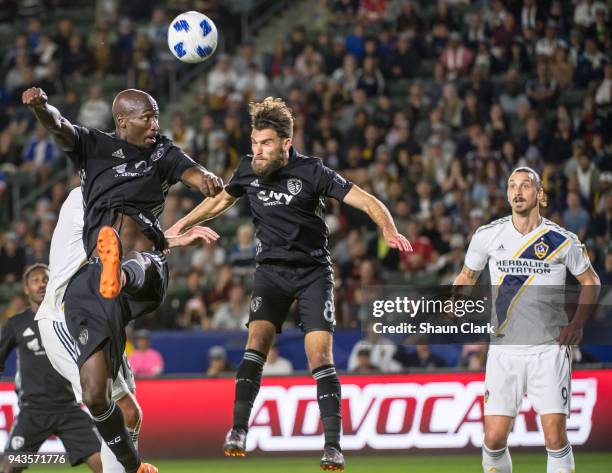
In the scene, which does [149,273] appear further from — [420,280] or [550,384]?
[420,280]

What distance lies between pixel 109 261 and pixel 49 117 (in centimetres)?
105

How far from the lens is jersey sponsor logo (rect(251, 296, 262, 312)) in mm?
8438

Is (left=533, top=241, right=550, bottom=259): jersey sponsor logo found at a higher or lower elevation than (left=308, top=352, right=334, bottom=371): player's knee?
higher

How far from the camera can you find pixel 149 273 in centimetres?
802

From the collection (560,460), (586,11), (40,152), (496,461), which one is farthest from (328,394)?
(586,11)

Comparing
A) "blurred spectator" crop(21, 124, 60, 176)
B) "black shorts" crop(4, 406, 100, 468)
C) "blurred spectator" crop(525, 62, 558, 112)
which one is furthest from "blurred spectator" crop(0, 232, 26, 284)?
"blurred spectator" crop(525, 62, 558, 112)

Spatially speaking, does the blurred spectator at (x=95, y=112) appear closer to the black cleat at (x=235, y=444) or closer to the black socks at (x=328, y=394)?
the black socks at (x=328, y=394)

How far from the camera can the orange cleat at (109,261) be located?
7.50 metres

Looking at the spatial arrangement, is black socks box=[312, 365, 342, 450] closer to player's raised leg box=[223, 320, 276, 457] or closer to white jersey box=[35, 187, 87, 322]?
player's raised leg box=[223, 320, 276, 457]

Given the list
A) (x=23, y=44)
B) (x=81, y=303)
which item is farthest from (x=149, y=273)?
(x=23, y=44)

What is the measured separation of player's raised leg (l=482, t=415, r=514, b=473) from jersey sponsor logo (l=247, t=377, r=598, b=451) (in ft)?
11.5

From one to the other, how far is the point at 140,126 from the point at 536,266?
3.02 m

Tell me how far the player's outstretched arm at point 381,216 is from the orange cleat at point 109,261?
1.66 metres

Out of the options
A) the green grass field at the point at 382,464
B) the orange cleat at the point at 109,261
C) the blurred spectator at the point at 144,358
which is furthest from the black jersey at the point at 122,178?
the blurred spectator at the point at 144,358
